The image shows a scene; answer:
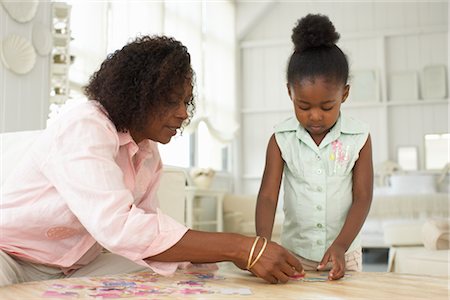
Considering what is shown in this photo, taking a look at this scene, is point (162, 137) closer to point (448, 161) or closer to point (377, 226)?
point (377, 226)

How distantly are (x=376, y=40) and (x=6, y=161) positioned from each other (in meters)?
7.99

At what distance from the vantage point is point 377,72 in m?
8.69

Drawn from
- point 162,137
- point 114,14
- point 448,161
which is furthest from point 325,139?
point 448,161

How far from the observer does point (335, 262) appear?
1399 mm

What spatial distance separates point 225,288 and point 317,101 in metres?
0.71

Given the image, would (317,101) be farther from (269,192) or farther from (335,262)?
(335,262)

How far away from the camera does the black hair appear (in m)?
1.70

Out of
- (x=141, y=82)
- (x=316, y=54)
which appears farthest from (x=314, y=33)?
(x=141, y=82)

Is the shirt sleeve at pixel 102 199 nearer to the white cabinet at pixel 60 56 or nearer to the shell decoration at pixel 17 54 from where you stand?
the shell decoration at pixel 17 54

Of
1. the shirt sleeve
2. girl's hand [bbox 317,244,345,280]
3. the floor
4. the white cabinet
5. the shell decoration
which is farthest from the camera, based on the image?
the floor

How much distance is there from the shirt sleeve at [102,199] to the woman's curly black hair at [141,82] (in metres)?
0.13

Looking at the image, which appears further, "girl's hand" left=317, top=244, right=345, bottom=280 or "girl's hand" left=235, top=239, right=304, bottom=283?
"girl's hand" left=317, top=244, right=345, bottom=280

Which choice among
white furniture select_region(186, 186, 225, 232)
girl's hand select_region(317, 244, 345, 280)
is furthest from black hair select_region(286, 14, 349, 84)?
white furniture select_region(186, 186, 225, 232)

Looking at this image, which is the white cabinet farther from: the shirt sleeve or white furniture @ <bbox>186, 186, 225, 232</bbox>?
the shirt sleeve
